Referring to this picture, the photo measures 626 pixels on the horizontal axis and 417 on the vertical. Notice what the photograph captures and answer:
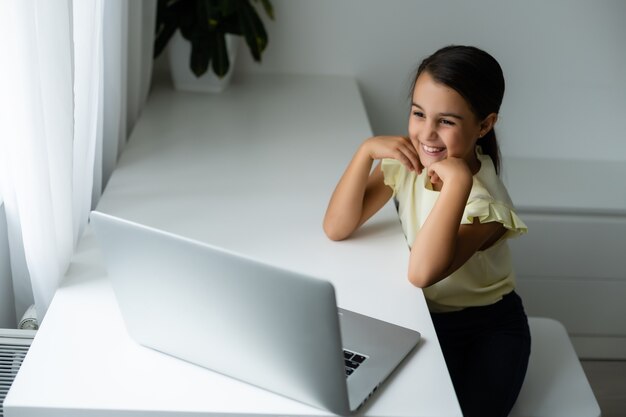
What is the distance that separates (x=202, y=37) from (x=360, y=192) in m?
0.99

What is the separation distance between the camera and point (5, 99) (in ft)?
4.30

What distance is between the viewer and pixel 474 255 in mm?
1589

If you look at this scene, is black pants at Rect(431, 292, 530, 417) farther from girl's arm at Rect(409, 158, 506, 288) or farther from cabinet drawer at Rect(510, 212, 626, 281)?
cabinet drawer at Rect(510, 212, 626, 281)

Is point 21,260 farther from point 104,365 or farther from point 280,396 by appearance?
point 280,396

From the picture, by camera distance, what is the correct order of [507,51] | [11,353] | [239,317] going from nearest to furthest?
[239,317] < [11,353] < [507,51]

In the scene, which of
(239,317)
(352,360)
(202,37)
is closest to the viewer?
(239,317)

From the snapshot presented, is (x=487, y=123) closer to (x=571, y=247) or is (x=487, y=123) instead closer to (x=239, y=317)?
(x=239, y=317)

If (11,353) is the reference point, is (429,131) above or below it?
above

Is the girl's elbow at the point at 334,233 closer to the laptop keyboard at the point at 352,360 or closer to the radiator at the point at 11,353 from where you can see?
the laptop keyboard at the point at 352,360

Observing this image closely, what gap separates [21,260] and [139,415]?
558 mm

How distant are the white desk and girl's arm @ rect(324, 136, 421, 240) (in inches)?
1.3

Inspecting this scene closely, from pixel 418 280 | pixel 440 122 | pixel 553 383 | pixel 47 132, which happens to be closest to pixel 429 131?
pixel 440 122

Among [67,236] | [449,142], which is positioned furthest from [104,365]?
[449,142]

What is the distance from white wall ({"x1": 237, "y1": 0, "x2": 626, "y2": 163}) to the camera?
8.48 ft
